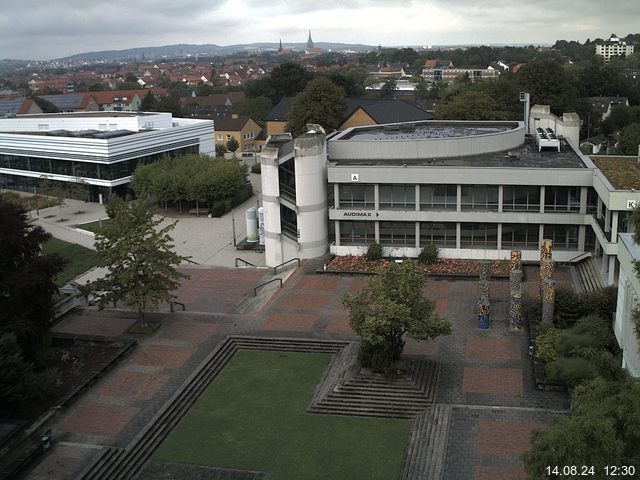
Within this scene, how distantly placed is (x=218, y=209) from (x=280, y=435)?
3607 centimetres

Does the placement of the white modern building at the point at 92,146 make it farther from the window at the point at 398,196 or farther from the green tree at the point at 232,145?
the window at the point at 398,196

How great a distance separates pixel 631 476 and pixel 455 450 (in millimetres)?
9777

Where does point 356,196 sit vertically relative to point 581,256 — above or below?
above

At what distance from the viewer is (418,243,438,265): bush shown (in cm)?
4022

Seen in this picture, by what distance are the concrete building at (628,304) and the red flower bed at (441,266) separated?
12196mm

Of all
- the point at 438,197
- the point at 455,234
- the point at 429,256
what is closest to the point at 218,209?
the point at 438,197

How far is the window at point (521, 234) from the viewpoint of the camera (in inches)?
1576

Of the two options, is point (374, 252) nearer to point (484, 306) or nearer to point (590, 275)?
point (484, 306)

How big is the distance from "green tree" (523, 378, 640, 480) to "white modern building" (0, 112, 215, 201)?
185 ft

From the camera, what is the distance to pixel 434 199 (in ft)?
134

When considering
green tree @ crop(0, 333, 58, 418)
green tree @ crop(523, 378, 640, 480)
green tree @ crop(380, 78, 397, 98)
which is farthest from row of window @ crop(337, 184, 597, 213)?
green tree @ crop(380, 78, 397, 98)

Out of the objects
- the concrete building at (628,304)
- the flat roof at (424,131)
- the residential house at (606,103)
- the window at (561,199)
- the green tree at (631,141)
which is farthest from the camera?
the residential house at (606,103)

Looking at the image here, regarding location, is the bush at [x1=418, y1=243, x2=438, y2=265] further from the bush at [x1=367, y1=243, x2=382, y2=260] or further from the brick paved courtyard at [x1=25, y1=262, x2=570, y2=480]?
the brick paved courtyard at [x1=25, y1=262, x2=570, y2=480]

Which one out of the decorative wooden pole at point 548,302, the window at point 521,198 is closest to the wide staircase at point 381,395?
the decorative wooden pole at point 548,302
